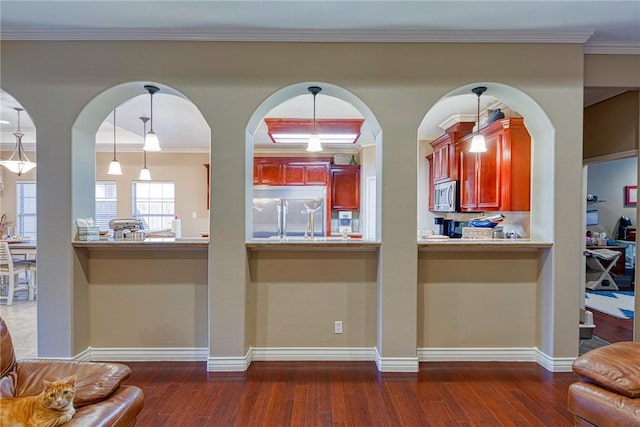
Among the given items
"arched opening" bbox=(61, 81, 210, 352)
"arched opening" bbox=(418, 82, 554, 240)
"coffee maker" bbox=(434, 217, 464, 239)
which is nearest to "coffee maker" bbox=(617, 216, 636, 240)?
"coffee maker" bbox=(434, 217, 464, 239)

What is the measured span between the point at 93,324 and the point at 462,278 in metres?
3.30

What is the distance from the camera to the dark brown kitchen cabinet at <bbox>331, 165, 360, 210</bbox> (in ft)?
22.6

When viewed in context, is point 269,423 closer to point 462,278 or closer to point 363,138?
point 462,278

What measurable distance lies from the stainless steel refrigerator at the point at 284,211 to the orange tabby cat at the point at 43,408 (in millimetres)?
5262

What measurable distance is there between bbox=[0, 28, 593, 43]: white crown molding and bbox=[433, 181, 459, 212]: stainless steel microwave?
2119mm

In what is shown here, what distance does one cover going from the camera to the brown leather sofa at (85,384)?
160cm

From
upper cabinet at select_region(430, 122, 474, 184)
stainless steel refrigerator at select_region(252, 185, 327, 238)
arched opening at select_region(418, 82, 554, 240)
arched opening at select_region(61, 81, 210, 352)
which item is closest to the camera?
arched opening at select_region(418, 82, 554, 240)

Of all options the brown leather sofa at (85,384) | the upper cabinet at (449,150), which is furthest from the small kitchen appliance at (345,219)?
the brown leather sofa at (85,384)

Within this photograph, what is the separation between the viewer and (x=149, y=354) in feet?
10.2

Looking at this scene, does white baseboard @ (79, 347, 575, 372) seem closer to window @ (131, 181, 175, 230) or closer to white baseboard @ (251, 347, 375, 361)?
white baseboard @ (251, 347, 375, 361)

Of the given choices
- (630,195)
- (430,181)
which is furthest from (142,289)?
(630,195)

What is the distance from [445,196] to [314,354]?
10.2ft

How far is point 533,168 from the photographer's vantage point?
3.16 m

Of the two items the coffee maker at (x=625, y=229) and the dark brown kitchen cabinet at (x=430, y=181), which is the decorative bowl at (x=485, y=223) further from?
the coffee maker at (x=625, y=229)
